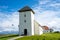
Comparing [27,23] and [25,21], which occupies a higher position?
[25,21]

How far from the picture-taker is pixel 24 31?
4141cm

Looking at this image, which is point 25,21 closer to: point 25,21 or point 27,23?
point 25,21

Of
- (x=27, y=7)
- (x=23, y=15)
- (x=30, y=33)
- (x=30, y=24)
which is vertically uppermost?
(x=27, y=7)

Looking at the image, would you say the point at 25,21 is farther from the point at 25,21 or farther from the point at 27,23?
the point at 27,23

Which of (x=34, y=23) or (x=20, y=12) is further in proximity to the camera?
(x=34, y=23)

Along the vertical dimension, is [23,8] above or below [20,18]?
above

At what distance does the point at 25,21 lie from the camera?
41.6 meters

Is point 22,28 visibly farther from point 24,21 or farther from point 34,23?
point 34,23

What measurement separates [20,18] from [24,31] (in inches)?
180

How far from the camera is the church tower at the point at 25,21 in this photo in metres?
41.2

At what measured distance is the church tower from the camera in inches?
1623

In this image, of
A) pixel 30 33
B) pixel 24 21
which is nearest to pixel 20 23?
pixel 24 21

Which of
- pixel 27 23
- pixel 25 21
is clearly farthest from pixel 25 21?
pixel 27 23

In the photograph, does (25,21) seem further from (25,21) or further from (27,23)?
(27,23)
